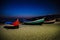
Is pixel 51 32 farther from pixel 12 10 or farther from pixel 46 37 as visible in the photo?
pixel 12 10

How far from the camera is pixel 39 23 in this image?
6.08 feet

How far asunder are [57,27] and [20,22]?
0.53 m

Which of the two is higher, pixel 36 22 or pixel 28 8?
pixel 28 8

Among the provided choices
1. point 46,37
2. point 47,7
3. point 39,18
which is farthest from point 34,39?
point 47,7

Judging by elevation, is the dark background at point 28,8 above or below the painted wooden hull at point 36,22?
above

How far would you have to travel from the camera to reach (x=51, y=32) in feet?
6.00

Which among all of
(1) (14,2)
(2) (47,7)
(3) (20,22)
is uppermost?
(1) (14,2)

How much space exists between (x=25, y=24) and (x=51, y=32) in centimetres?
38

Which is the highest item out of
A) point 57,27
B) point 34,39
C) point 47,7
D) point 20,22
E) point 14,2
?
point 14,2

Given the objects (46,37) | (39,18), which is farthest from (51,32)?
(39,18)

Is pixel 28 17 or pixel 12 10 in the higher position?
pixel 12 10

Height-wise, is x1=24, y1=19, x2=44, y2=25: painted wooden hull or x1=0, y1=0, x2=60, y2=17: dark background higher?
x1=0, y1=0, x2=60, y2=17: dark background

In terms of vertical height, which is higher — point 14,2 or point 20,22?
point 14,2

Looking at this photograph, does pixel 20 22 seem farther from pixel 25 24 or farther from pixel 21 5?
pixel 21 5
